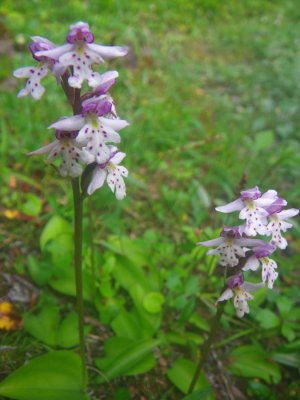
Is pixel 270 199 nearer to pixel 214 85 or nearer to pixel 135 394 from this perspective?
pixel 135 394

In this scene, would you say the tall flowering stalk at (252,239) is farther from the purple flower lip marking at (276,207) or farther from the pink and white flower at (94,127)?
the pink and white flower at (94,127)

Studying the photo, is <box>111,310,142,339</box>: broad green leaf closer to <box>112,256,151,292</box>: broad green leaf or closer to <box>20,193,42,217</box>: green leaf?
<box>112,256,151,292</box>: broad green leaf

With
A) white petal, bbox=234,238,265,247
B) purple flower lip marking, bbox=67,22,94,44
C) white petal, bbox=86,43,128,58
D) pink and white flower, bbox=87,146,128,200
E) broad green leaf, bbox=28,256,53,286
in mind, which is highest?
purple flower lip marking, bbox=67,22,94,44

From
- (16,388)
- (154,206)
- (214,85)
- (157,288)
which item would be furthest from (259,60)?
(16,388)

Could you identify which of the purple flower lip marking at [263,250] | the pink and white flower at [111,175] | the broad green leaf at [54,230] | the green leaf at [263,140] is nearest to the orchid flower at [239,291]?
the purple flower lip marking at [263,250]

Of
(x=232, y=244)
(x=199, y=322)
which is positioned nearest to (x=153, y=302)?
(x=199, y=322)

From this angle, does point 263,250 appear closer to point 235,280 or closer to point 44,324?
point 235,280

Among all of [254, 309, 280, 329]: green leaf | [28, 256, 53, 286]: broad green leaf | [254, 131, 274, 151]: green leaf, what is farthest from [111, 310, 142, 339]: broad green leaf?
[254, 131, 274, 151]: green leaf
